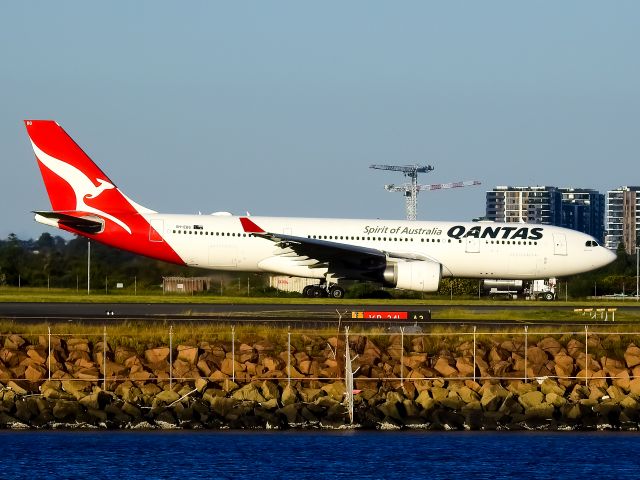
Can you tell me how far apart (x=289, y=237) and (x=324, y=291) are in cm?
350

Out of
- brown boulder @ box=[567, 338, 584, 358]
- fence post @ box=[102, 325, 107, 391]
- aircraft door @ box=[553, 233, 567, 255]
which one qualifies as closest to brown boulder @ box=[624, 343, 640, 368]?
brown boulder @ box=[567, 338, 584, 358]

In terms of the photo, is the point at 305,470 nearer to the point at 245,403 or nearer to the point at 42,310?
the point at 245,403

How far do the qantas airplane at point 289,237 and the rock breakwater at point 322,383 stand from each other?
18.6 meters

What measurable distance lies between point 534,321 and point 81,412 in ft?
54.8

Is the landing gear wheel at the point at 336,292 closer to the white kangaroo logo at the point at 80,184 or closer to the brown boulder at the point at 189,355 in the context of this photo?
the white kangaroo logo at the point at 80,184

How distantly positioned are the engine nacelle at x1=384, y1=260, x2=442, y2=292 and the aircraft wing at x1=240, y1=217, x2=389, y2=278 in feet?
3.50

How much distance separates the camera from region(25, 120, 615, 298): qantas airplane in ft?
174

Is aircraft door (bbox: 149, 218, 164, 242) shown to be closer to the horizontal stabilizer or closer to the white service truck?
the horizontal stabilizer

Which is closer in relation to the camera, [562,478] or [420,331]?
[562,478]

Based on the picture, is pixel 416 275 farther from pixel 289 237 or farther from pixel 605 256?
pixel 605 256

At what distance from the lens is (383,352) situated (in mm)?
33156

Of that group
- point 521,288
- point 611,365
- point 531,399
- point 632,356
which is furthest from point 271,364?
point 521,288

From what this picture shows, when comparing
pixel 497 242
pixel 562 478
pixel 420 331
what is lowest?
pixel 562 478

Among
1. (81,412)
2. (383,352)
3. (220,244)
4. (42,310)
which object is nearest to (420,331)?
(383,352)
